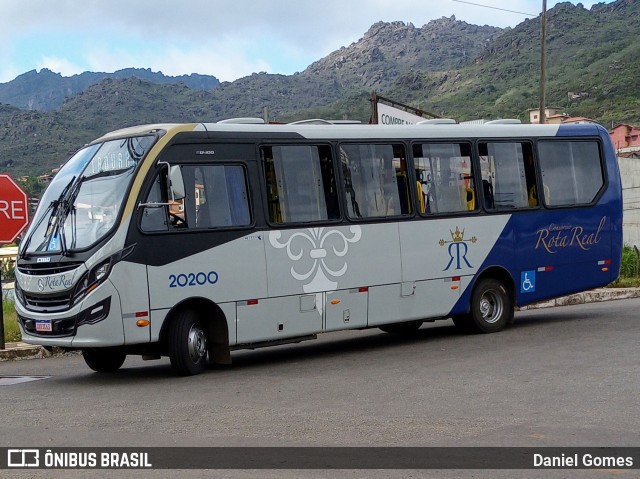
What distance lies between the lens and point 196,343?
13164 mm

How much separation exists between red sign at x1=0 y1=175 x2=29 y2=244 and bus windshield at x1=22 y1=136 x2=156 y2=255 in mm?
3740

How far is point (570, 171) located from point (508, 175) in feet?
4.64

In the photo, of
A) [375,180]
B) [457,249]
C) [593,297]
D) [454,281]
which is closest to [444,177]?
[457,249]

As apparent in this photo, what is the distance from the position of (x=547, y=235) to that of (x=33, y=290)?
8.64 meters

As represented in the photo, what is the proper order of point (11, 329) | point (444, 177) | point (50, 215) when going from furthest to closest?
point (11, 329)
point (444, 177)
point (50, 215)

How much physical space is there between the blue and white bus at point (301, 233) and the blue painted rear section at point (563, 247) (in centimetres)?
3

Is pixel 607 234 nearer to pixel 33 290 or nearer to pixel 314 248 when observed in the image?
pixel 314 248

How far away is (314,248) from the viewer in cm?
1439

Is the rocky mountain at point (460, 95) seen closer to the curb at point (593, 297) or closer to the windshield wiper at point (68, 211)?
the curb at point (593, 297)

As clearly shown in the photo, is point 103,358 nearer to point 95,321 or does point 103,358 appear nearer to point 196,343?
point 196,343

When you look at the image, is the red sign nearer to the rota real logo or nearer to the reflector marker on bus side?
the reflector marker on bus side

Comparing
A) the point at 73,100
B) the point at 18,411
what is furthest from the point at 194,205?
the point at 73,100

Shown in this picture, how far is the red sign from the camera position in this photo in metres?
17.0

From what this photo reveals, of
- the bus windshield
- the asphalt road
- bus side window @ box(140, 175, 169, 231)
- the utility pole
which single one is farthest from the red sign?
the utility pole
